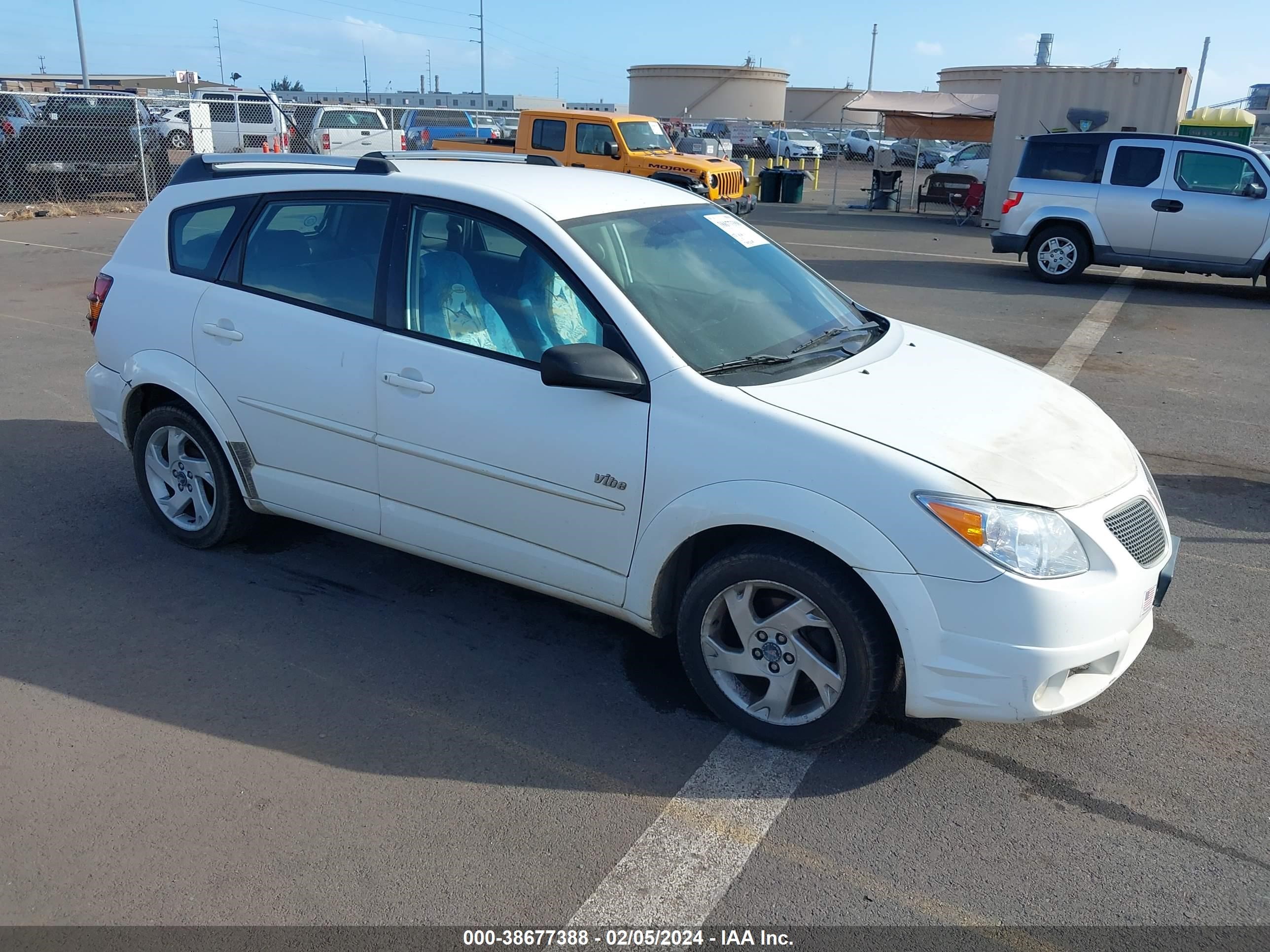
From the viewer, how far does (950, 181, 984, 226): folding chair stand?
22641mm

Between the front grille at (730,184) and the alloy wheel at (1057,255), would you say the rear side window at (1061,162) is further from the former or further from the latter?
the front grille at (730,184)

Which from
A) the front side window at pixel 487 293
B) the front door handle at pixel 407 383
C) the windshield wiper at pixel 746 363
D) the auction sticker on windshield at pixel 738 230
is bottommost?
the front door handle at pixel 407 383

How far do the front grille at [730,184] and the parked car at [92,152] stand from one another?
10.3 meters

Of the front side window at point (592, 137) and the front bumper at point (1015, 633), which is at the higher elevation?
the front side window at point (592, 137)

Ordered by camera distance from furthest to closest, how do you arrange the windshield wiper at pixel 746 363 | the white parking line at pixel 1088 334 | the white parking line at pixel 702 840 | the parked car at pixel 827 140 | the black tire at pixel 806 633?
1. the parked car at pixel 827 140
2. the white parking line at pixel 1088 334
3. the windshield wiper at pixel 746 363
4. the black tire at pixel 806 633
5. the white parking line at pixel 702 840

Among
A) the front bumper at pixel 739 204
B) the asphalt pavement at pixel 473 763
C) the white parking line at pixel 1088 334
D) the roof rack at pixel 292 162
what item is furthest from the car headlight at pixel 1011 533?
the front bumper at pixel 739 204

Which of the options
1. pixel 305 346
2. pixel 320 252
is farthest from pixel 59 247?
pixel 305 346

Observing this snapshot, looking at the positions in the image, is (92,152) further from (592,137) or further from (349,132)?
(592,137)

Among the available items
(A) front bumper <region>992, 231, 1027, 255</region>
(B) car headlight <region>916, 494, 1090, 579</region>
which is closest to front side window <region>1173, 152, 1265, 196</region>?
(A) front bumper <region>992, 231, 1027, 255</region>

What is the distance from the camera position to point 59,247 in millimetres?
15141

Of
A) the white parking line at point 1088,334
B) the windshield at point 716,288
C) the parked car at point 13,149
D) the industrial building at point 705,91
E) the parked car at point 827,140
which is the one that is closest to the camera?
the windshield at point 716,288

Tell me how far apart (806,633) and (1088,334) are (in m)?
8.82

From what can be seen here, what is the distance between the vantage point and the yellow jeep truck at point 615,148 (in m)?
18.9

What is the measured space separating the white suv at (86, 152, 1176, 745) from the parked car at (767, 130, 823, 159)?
36456 millimetres
